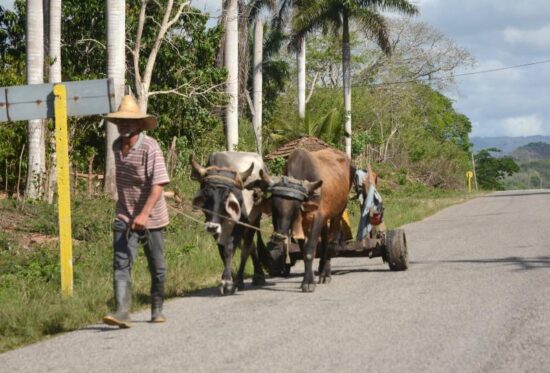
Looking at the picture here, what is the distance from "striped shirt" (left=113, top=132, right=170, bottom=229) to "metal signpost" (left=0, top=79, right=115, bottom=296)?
1.78 meters

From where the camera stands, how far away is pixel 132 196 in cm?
904

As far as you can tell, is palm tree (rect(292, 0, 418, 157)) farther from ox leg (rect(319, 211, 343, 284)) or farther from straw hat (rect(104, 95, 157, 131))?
straw hat (rect(104, 95, 157, 131))

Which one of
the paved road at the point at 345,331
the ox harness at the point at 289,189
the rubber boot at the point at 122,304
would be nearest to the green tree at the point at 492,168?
the paved road at the point at 345,331

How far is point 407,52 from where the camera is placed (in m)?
68.2

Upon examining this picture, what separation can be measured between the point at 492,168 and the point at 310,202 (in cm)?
10059

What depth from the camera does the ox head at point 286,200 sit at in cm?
1105

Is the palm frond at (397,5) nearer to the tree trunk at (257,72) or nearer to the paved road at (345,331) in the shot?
the tree trunk at (257,72)

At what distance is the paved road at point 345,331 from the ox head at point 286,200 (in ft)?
2.59

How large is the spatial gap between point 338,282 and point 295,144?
2071 cm

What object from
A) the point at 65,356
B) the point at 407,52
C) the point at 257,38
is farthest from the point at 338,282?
the point at 407,52

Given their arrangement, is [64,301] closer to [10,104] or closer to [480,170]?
[10,104]

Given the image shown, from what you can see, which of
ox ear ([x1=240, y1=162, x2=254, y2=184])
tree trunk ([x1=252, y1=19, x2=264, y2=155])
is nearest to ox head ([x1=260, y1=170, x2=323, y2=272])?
ox ear ([x1=240, y1=162, x2=254, y2=184])

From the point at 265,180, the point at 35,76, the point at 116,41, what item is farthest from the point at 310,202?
the point at 35,76

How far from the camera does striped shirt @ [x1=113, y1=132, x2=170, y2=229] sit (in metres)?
8.91
